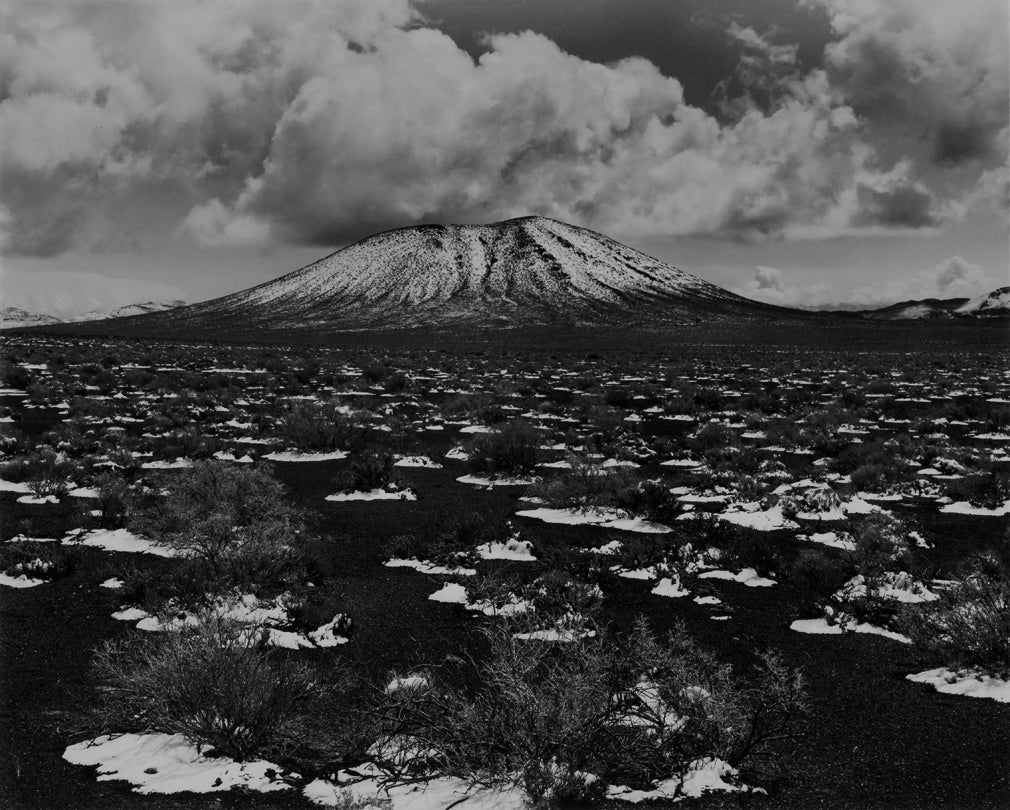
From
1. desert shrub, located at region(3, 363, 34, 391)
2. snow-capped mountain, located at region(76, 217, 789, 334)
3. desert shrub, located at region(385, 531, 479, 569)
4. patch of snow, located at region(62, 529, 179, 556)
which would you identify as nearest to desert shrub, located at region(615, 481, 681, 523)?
desert shrub, located at region(385, 531, 479, 569)

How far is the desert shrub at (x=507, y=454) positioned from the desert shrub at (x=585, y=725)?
909 cm

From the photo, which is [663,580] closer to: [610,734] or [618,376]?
[610,734]

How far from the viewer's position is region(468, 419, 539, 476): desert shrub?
13.8 m

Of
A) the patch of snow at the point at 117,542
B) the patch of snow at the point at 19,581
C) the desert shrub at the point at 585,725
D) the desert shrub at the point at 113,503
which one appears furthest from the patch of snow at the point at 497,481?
the desert shrub at the point at 585,725

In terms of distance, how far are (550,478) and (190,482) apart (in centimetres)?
625

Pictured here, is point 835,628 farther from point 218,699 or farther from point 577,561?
point 218,699

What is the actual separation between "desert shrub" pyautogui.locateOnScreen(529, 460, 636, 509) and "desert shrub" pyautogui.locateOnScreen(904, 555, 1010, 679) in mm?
5129

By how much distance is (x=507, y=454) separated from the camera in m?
13.9

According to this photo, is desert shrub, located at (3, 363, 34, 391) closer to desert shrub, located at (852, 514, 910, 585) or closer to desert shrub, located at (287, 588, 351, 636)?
desert shrub, located at (287, 588, 351, 636)

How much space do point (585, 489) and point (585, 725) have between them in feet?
23.2

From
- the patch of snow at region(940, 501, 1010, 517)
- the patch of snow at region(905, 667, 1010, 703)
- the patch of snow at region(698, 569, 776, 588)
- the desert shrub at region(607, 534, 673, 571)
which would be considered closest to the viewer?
the patch of snow at region(905, 667, 1010, 703)

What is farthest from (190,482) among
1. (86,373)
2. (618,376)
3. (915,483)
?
(618,376)

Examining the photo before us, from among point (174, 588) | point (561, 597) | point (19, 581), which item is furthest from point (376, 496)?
point (561, 597)

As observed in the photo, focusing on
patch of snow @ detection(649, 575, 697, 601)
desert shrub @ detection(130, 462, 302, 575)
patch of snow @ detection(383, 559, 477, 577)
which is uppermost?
desert shrub @ detection(130, 462, 302, 575)
